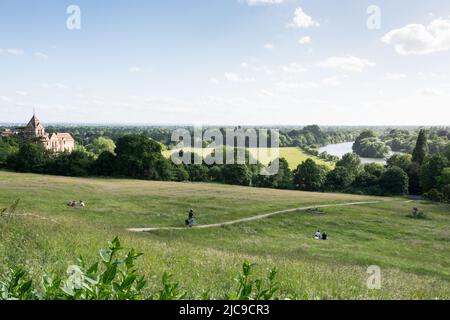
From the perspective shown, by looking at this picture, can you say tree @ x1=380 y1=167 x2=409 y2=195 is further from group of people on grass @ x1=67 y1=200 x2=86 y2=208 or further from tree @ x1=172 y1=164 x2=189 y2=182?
group of people on grass @ x1=67 y1=200 x2=86 y2=208

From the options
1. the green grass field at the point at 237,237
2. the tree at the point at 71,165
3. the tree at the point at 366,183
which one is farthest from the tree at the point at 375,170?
the tree at the point at 71,165

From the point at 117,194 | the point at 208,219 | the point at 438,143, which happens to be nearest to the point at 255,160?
the point at 117,194

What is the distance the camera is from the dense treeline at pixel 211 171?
8294 centimetres

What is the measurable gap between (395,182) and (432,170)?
26.1 feet

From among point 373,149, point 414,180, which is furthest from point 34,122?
point 373,149

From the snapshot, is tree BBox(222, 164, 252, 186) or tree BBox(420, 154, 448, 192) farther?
tree BBox(222, 164, 252, 186)

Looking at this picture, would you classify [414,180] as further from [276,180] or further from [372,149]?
[372,149]


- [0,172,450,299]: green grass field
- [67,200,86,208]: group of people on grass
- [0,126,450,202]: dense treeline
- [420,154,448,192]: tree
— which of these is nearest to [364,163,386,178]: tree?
[0,126,450,202]: dense treeline

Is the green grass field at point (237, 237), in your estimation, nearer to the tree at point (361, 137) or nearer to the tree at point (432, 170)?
the tree at point (432, 170)

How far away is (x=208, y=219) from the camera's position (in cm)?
3988

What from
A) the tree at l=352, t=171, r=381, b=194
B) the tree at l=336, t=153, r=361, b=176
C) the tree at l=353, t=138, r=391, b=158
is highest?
the tree at l=353, t=138, r=391, b=158

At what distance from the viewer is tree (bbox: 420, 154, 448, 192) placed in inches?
3260
